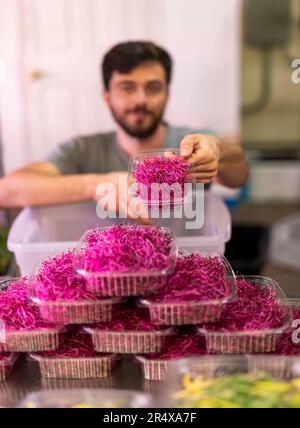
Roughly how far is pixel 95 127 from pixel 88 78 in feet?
0.38

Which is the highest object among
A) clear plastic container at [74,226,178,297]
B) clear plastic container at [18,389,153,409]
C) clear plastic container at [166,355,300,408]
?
clear plastic container at [74,226,178,297]

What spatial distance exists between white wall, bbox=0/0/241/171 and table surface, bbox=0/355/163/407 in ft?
1.72

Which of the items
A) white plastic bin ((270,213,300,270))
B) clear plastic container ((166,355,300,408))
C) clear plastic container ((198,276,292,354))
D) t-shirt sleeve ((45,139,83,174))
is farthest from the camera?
white plastic bin ((270,213,300,270))

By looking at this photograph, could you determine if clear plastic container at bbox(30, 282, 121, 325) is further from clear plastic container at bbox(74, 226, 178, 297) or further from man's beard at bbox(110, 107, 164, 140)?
man's beard at bbox(110, 107, 164, 140)

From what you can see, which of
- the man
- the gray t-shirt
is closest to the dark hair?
the man

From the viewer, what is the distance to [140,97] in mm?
1278

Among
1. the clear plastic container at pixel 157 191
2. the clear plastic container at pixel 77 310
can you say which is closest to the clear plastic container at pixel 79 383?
the clear plastic container at pixel 77 310

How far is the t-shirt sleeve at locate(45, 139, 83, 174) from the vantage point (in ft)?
4.47

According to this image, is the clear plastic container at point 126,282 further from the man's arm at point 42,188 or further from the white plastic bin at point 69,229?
the man's arm at point 42,188

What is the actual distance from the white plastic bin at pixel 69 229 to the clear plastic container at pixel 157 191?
0.13 feet

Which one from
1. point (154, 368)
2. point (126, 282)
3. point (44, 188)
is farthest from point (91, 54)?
point (154, 368)

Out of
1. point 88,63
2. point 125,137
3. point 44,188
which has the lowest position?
point 44,188

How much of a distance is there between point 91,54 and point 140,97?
0.17m

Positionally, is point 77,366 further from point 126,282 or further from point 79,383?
point 126,282
